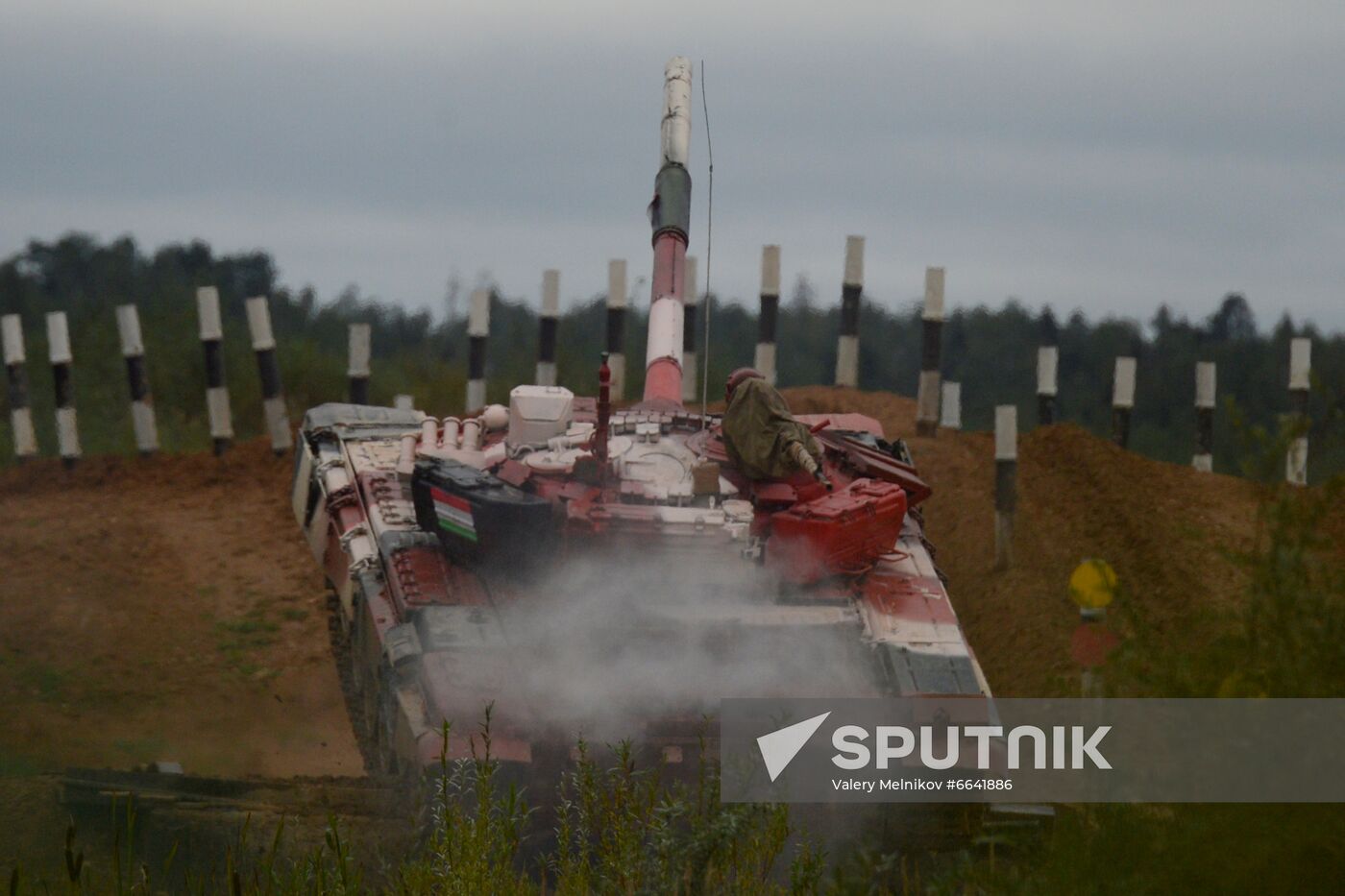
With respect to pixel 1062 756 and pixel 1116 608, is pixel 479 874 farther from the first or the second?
pixel 1116 608

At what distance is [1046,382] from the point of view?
1944 centimetres

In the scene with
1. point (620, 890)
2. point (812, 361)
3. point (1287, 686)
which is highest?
point (1287, 686)

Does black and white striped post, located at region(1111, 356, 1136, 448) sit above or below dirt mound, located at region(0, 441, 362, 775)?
above

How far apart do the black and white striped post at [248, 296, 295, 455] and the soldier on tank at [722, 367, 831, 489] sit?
32.2ft

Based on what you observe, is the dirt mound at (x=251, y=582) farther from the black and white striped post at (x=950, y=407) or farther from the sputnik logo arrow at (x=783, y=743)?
the sputnik logo arrow at (x=783, y=743)

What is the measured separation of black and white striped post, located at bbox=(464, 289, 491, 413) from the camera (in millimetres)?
21688

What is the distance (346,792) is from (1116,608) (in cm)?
667

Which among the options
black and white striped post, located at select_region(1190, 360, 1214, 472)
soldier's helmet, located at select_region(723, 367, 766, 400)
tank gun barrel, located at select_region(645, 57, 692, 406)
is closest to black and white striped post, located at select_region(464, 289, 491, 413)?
tank gun barrel, located at select_region(645, 57, 692, 406)

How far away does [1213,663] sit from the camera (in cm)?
628

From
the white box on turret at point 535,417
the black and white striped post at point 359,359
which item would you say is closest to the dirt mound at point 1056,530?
the white box on turret at point 535,417

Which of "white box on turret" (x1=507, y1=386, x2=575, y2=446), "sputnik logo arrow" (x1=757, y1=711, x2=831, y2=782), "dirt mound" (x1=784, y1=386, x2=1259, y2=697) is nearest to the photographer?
"sputnik logo arrow" (x1=757, y1=711, x2=831, y2=782)

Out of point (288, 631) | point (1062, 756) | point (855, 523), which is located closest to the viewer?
point (1062, 756)

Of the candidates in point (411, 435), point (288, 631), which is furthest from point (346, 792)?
point (288, 631)

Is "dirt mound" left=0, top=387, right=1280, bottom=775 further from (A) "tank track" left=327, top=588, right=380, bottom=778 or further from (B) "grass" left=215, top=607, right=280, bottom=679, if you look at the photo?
(A) "tank track" left=327, top=588, right=380, bottom=778
